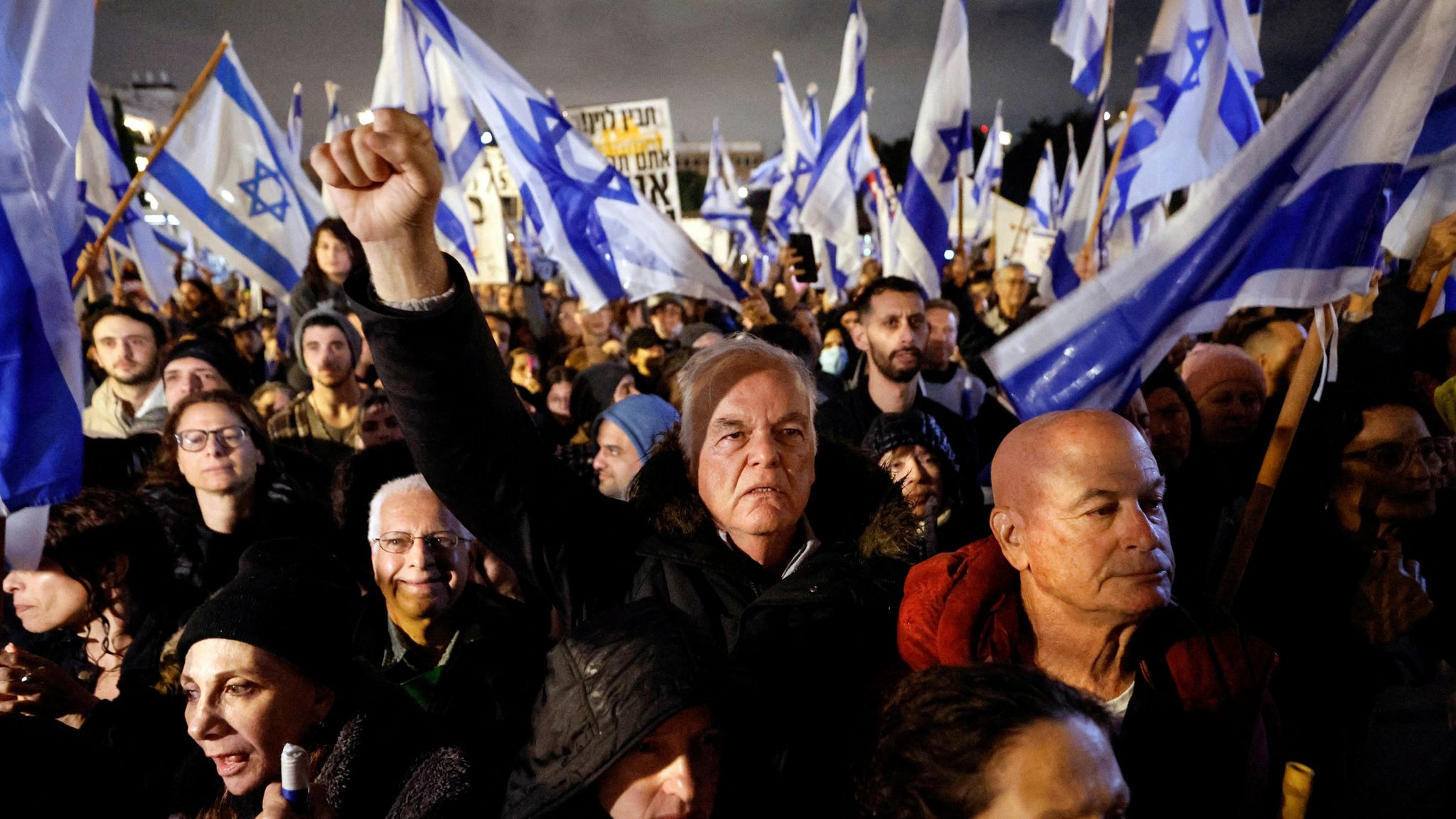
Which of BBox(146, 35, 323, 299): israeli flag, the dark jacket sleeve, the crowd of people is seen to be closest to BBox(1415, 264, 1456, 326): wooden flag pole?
the crowd of people

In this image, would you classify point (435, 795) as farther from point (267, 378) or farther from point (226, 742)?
point (267, 378)

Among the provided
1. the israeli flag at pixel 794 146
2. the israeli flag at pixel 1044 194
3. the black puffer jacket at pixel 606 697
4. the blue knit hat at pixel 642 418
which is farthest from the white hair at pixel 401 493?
the israeli flag at pixel 1044 194

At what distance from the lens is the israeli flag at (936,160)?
710 centimetres

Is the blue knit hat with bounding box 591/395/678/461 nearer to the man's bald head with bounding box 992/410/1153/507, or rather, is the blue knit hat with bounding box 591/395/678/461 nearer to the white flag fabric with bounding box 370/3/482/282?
the man's bald head with bounding box 992/410/1153/507

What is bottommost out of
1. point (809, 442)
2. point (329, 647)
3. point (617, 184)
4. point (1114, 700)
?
point (1114, 700)

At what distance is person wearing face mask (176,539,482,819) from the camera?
1.89 m

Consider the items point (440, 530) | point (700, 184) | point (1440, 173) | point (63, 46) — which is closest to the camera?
point (63, 46)

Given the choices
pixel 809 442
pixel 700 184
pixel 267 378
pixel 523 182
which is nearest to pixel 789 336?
pixel 523 182

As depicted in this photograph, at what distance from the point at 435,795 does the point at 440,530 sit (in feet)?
3.51

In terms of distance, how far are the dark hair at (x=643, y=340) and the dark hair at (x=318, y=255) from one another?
6.26 feet

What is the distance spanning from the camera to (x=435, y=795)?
1798 mm

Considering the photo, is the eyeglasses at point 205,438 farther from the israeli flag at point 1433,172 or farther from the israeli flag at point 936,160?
the israeli flag at point 936,160

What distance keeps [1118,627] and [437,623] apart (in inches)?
71.2

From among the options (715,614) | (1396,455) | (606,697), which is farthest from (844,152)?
(606,697)
